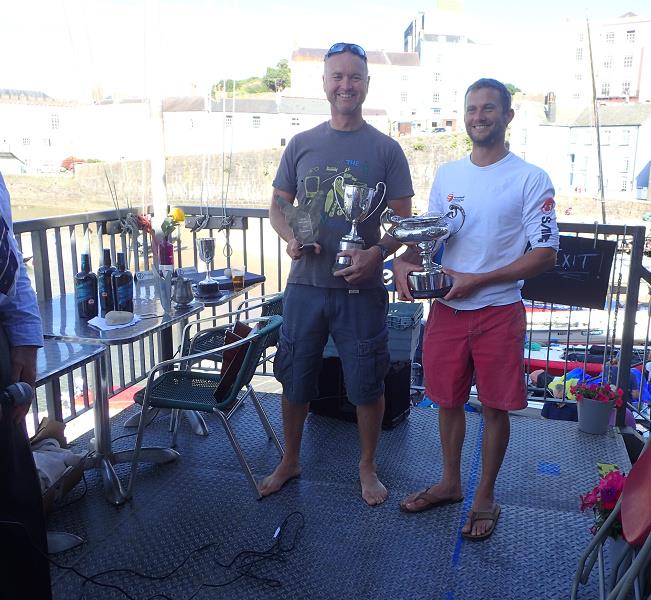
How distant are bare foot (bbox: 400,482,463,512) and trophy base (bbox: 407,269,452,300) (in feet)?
2.94

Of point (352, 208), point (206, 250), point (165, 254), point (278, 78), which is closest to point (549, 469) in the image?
point (352, 208)

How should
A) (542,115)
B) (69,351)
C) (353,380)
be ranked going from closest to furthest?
(69,351)
(353,380)
(542,115)

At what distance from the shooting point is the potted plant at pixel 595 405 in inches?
132

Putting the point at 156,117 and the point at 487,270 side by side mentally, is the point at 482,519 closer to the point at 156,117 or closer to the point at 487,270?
the point at 487,270

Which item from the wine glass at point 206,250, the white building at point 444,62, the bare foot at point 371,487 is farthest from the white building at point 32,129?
the bare foot at point 371,487

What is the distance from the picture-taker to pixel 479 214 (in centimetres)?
218

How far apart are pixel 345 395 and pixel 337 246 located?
1275 millimetres

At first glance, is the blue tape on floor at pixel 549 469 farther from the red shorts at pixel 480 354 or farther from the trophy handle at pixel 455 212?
the trophy handle at pixel 455 212

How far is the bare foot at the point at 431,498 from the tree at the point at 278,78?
260 feet

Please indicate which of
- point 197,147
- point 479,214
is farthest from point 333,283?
point 197,147

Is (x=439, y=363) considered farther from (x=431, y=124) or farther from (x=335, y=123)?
(x=431, y=124)

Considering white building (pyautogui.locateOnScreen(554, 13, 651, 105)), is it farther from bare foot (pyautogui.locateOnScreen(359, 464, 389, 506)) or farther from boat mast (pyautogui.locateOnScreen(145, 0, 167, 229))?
bare foot (pyautogui.locateOnScreen(359, 464, 389, 506))

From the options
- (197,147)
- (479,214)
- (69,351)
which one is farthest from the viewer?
(197,147)

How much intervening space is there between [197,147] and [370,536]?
1842 inches
